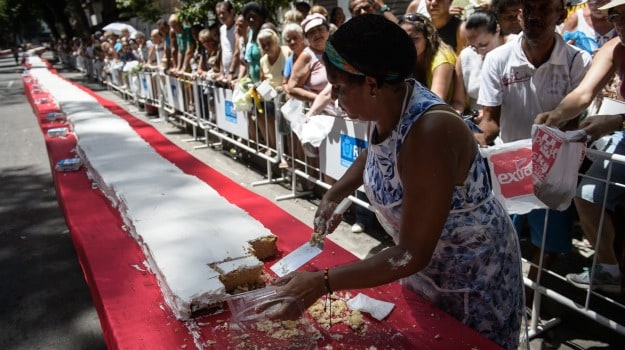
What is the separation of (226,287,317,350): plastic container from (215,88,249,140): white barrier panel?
16.8 ft

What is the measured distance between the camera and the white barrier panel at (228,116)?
6578 mm

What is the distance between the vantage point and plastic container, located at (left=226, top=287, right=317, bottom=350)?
142 centimetres

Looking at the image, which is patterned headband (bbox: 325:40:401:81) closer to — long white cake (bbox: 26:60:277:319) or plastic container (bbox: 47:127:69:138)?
long white cake (bbox: 26:60:277:319)

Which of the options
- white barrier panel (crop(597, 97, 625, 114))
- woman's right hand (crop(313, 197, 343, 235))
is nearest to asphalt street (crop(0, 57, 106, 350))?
woman's right hand (crop(313, 197, 343, 235))

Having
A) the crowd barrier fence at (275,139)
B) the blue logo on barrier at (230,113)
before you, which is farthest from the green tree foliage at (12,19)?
the blue logo on barrier at (230,113)

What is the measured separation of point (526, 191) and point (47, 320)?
3228mm

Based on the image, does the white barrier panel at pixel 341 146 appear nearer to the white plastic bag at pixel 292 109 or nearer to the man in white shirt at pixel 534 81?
the white plastic bag at pixel 292 109

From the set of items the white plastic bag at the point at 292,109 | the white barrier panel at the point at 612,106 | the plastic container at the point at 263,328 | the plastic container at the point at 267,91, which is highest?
the white barrier panel at the point at 612,106

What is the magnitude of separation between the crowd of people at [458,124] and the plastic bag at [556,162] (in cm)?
18

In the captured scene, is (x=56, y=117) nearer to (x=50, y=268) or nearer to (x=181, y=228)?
(x=50, y=268)

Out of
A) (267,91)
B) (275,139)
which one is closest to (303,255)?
(267,91)

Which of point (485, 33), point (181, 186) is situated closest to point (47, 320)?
point (181, 186)

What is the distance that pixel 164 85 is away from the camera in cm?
1023

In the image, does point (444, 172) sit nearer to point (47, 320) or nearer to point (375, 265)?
point (375, 265)
